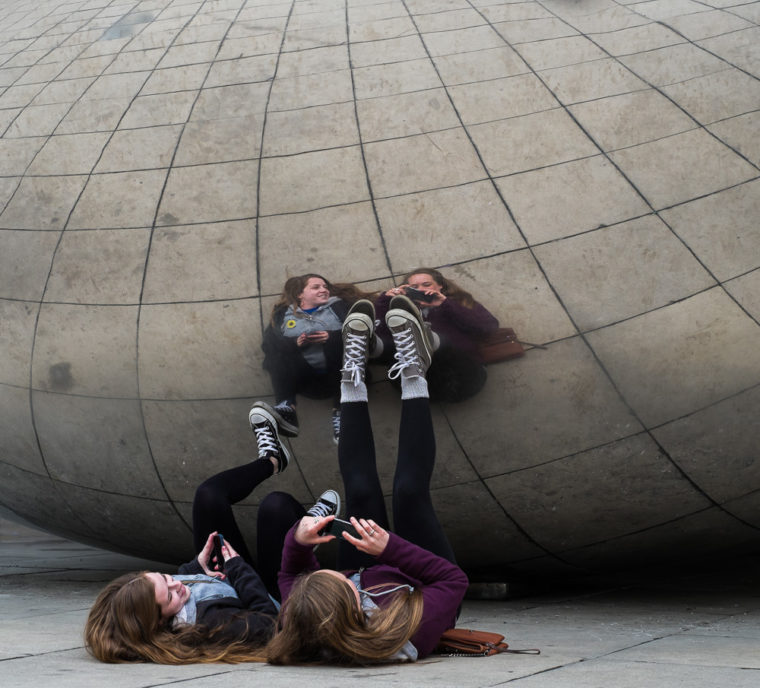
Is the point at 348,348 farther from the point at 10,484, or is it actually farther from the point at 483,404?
the point at 10,484

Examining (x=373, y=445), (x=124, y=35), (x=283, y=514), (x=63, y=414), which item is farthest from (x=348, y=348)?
(x=124, y=35)

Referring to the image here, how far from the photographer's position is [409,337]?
5.12 metres

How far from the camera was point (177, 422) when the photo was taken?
18.2ft

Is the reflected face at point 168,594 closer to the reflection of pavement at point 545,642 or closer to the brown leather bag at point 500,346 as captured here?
the reflection of pavement at point 545,642

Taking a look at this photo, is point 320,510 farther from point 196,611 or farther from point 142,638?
point 142,638

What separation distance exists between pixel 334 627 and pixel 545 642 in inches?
49.0

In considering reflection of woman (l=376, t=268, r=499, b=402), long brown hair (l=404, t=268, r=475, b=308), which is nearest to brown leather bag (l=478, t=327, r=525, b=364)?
reflection of woman (l=376, t=268, r=499, b=402)

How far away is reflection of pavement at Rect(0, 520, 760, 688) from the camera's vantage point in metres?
3.87

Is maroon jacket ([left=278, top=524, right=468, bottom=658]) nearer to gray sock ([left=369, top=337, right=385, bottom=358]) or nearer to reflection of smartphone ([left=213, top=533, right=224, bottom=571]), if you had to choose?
reflection of smartphone ([left=213, top=533, right=224, bottom=571])

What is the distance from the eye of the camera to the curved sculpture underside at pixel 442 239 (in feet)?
17.0

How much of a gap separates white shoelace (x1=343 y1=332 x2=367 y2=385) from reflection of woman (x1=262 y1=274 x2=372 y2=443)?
0.43 feet

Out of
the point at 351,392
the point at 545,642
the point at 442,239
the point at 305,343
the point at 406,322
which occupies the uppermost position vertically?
the point at 442,239

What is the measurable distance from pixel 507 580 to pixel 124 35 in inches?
155

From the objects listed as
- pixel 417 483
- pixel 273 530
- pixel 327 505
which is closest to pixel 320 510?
pixel 327 505
